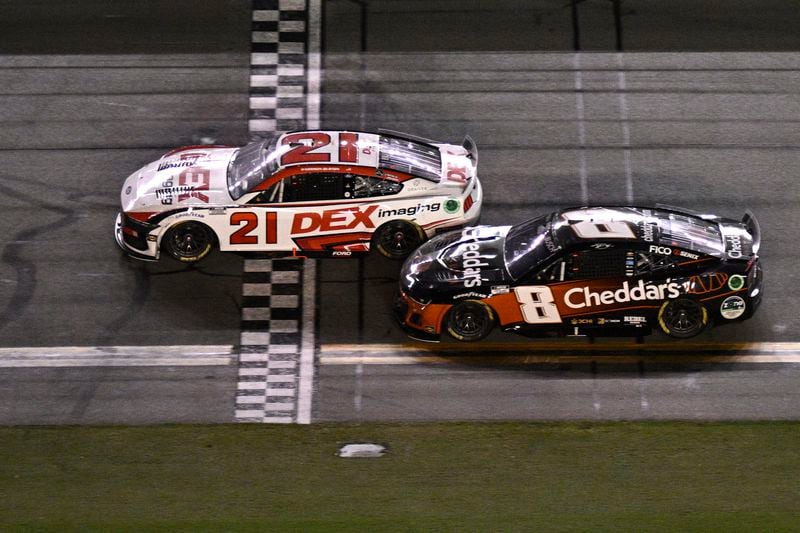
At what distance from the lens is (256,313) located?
14758 millimetres

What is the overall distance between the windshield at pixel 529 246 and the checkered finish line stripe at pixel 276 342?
2964 millimetres

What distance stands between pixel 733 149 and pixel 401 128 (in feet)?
17.2

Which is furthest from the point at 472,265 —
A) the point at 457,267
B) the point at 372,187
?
the point at 372,187

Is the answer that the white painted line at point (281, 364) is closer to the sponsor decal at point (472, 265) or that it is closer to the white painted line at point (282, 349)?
the white painted line at point (282, 349)

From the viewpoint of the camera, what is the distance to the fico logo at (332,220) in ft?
47.5

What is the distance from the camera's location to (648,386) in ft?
45.4

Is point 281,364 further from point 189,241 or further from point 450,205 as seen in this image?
point 450,205

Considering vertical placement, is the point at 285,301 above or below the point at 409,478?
above

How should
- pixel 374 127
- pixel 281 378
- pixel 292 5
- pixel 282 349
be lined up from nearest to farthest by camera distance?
1. pixel 281 378
2. pixel 282 349
3. pixel 374 127
4. pixel 292 5

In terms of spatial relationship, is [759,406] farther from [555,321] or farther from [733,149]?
[733,149]

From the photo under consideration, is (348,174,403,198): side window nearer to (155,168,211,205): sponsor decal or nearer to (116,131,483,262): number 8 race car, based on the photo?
(116,131,483,262): number 8 race car

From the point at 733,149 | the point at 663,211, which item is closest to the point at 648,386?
the point at 663,211

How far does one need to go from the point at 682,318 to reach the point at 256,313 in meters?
5.84

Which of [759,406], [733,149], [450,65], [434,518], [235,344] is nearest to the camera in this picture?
[434,518]
